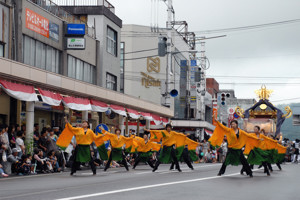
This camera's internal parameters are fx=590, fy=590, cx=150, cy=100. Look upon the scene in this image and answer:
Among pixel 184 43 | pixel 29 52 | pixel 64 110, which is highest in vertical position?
pixel 184 43

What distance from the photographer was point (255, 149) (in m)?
19.3

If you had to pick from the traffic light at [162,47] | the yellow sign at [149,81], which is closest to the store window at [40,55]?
the traffic light at [162,47]

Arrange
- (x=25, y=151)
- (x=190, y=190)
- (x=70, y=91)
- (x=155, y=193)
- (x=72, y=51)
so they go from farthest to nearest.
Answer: (x=72, y=51), (x=70, y=91), (x=25, y=151), (x=190, y=190), (x=155, y=193)

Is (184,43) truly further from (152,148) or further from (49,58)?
(152,148)

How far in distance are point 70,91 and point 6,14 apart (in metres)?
4.66

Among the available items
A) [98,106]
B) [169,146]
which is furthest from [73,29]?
[169,146]

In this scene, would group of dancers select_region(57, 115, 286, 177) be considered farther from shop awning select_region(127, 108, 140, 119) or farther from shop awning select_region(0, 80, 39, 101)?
shop awning select_region(127, 108, 140, 119)

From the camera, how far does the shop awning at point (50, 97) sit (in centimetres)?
2503

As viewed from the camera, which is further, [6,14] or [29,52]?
[29,52]

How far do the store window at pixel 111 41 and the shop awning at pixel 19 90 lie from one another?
18.4 metres

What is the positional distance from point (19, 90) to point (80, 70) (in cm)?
1425

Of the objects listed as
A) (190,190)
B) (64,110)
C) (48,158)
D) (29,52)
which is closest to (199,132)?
(64,110)

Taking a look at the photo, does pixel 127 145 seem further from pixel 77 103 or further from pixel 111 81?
pixel 111 81

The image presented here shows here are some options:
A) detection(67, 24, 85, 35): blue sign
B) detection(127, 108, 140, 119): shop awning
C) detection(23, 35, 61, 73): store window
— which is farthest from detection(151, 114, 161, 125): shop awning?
detection(67, 24, 85, 35): blue sign
